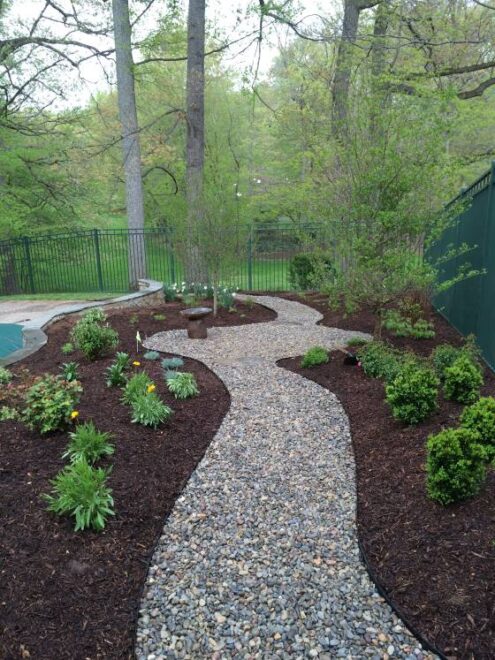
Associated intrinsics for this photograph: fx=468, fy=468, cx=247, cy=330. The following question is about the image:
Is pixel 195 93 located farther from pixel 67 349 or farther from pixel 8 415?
pixel 8 415

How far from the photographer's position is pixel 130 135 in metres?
11.0

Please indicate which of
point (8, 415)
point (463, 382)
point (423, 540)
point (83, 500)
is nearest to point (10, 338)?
point (8, 415)

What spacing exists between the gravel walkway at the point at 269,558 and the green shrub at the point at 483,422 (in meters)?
0.83

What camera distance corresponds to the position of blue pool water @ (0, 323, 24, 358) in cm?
651

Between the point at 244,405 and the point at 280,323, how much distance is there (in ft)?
12.4

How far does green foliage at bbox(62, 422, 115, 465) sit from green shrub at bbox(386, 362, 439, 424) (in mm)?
2120

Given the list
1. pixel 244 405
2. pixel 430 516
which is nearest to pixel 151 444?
pixel 244 405

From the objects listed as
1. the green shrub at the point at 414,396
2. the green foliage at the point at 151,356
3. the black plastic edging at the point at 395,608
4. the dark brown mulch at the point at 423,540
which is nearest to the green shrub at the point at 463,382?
the dark brown mulch at the point at 423,540

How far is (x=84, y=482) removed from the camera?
2572 millimetres

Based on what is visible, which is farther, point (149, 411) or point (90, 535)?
point (149, 411)

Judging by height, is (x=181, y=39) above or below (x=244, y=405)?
above

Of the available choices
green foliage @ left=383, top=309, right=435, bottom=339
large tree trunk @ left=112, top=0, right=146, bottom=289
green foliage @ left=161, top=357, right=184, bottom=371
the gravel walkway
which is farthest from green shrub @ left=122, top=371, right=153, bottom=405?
large tree trunk @ left=112, top=0, right=146, bottom=289

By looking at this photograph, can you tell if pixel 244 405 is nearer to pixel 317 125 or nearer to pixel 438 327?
pixel 438 327

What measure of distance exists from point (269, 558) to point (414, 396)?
67.6 inches
